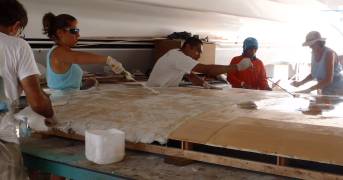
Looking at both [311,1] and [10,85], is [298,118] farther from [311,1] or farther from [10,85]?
[311,1]

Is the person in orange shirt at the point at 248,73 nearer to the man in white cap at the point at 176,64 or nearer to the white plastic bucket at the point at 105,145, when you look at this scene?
the man in white cap at the point at 176,64

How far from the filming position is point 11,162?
170 centimetres

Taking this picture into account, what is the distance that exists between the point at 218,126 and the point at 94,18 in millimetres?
2783

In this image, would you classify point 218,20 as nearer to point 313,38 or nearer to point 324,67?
point 313,38

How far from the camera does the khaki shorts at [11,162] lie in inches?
66.0

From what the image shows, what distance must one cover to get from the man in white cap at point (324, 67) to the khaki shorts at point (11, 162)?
9.50 feet

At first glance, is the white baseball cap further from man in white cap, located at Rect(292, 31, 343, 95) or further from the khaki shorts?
the khaki shorts

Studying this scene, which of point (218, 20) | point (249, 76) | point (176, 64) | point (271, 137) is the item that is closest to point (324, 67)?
point (249, 76)

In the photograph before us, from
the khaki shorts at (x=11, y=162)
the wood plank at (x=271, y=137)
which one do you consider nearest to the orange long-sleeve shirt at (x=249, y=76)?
the wood plank at (x=271, y=137)

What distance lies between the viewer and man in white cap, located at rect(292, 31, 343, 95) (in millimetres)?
3855

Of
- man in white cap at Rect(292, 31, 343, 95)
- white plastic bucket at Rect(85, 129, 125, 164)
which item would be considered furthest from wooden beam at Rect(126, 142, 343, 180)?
man in white cap at Rect(292, 31, 343, 95)

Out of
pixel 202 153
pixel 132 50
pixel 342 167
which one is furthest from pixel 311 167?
pixel 132 50

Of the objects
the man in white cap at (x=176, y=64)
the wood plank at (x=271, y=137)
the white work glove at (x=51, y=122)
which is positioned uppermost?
the man in white cap at (x=176, y=64)

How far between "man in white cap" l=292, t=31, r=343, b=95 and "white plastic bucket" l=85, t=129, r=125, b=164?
8.80 ft
